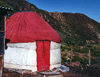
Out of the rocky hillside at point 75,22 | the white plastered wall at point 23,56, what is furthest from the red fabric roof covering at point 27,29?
the rocky hillside at point 75,22

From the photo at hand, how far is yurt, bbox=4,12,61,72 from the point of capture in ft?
50.4

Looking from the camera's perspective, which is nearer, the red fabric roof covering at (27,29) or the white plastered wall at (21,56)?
the white plastered wall at (21,56)

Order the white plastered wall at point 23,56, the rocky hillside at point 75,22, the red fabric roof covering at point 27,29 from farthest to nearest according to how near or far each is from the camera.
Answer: the rocky hillside at point 75,22 → the red fabric roof covering at point 27,29 → the white plastered wall at point 23,56

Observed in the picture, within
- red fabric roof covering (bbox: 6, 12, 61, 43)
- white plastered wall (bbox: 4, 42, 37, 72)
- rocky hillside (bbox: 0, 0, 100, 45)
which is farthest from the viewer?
rocky hillside (bbox: 0, 0, 100, 45)

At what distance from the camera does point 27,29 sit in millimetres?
16094

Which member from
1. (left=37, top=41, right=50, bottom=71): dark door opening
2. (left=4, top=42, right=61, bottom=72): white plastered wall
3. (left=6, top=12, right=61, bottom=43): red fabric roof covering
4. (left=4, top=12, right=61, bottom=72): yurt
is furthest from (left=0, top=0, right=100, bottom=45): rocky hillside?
(left=4, top=42, right=61, bottom=72): white plastered wall

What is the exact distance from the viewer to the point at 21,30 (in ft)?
52.5

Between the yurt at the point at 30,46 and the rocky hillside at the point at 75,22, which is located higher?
the rocky hillside at the point at 75,22

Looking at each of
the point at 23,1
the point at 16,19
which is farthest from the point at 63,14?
the point at 16,19

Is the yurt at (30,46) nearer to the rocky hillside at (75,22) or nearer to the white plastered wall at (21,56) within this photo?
the white plastered wall at (21,56)

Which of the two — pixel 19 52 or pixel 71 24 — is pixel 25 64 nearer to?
pixel 19 52

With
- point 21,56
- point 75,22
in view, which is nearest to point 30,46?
point 21,56

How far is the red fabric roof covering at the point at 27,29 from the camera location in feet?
51.0

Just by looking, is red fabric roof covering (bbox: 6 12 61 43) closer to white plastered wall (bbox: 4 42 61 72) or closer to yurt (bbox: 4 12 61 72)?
yurt (bbox: 4 12 61 72)
